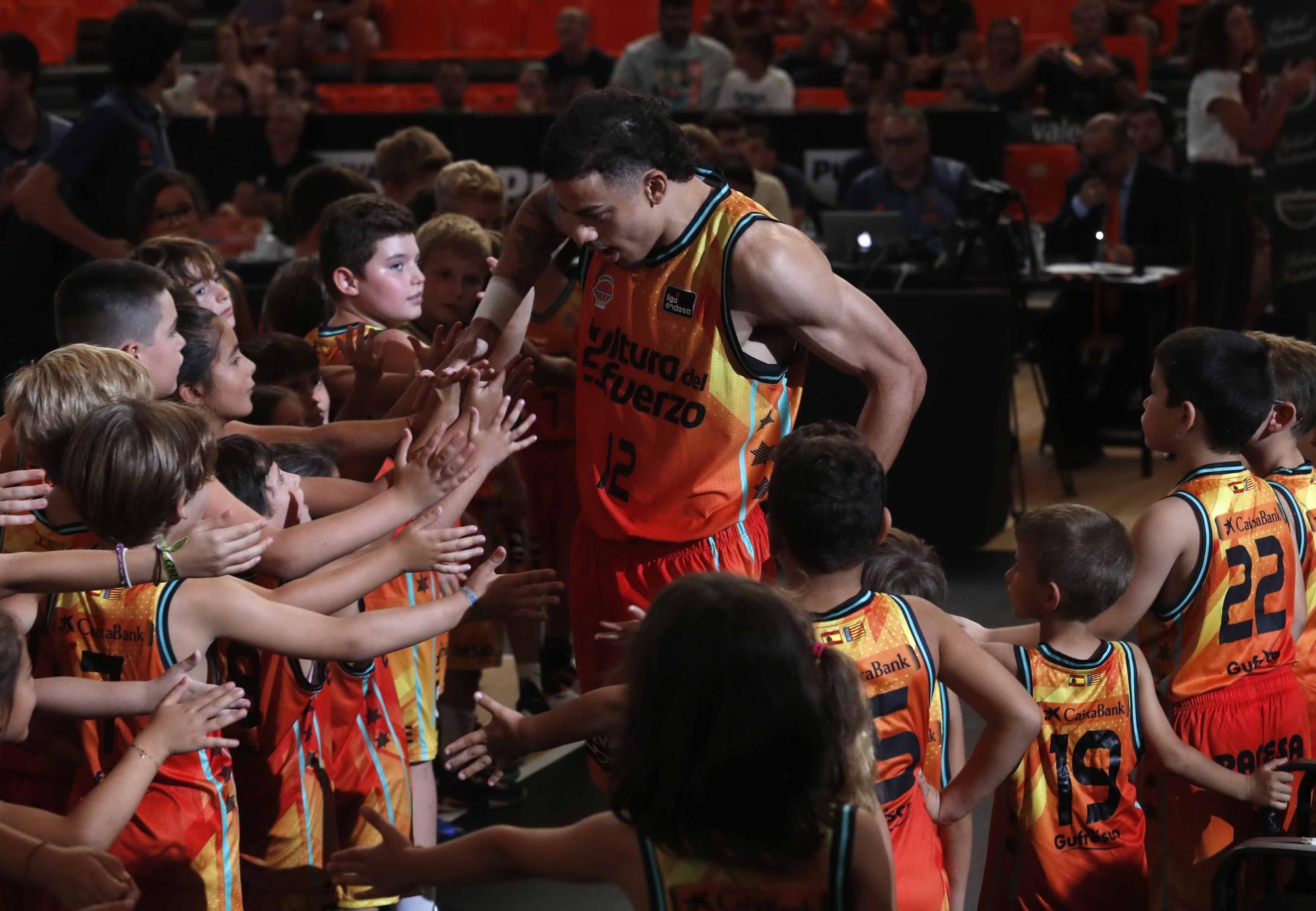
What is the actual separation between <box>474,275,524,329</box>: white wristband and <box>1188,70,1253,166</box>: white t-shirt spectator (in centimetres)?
651

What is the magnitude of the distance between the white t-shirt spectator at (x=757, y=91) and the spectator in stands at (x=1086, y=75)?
1.91m

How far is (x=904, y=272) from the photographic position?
7906 millimetres

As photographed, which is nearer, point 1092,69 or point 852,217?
point 852,217

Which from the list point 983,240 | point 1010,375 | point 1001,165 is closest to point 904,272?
point 983,240

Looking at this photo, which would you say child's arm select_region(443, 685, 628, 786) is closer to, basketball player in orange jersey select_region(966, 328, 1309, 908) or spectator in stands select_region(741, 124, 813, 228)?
basketball player in orange jersey select_region(966, 328, 1309, 908)

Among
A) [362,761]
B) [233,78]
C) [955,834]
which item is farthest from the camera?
[233,78]

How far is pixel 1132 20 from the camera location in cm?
1256

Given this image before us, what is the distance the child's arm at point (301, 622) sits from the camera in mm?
2510

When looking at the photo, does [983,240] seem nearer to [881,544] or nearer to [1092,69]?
[1092,69]

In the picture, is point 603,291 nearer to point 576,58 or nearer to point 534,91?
point 534,91

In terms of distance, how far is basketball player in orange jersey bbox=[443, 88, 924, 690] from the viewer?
2.90m

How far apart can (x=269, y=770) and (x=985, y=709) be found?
4.66ft

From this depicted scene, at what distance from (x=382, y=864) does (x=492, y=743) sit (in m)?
0.37

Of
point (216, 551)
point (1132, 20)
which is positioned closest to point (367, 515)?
point (216, 551)
